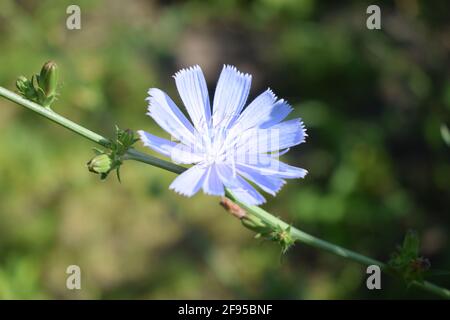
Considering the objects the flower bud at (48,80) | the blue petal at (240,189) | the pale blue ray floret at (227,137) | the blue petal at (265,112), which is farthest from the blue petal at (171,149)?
the flower bud at (48,80)

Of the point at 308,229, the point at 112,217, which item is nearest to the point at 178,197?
the point at 112,217

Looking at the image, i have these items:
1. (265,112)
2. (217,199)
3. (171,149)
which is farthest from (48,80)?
(217,199)

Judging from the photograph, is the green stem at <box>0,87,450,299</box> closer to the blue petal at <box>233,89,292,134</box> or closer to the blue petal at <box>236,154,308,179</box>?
the blue petal at <box>236,154,308,179</box>

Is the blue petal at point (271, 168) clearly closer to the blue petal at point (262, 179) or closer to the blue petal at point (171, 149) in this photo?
the blue petal at point (262, 179)

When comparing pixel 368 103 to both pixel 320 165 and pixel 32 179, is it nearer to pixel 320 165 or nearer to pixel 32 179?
pixel 320 165

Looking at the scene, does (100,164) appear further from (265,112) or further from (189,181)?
(265,112)

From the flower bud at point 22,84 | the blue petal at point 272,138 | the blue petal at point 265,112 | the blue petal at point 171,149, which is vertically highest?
the flower bud at point 22,84
